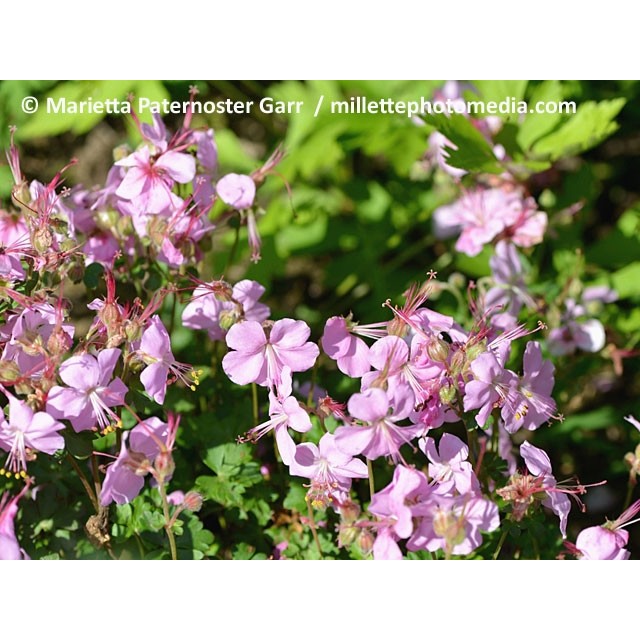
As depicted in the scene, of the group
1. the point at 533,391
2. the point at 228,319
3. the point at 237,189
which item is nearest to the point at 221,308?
the point at 228,319

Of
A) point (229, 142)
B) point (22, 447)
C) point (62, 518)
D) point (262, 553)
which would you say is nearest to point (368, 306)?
point (229, 142)

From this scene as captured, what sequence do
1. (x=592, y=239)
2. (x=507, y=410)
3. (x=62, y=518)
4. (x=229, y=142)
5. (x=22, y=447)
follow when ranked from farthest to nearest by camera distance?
1. (x=592, y=239)
2. (x=229, y=142)
3. (x=62, y=518)
4. (x=507, y=410)
5. (x=22, y=447)

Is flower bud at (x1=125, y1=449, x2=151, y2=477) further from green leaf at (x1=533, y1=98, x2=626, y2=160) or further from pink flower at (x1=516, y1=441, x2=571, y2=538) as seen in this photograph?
green leaf at (x1=533, y1=98, x2=626, y2=160)

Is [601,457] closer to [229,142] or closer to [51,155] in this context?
[229,142]

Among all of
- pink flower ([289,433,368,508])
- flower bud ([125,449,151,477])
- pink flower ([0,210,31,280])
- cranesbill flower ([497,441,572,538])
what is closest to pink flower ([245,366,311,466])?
pink flower ([289,433,368,508])

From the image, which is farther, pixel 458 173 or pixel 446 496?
pixel 458 173

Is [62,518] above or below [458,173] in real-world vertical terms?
below
